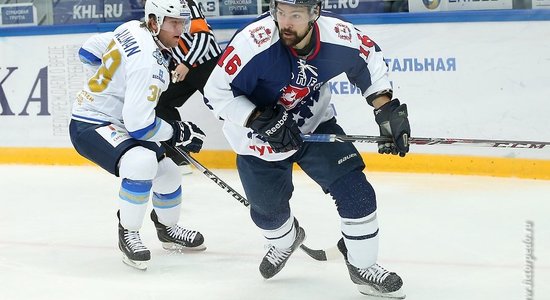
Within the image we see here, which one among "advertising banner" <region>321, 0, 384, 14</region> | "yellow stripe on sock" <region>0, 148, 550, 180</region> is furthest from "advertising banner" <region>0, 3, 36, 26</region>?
"advertising banner" <region>321, 0, 384, 14</region>

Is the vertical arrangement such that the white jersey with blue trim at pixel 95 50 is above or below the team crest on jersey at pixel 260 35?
below

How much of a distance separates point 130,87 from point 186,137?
299 mm

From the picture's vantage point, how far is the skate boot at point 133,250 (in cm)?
333

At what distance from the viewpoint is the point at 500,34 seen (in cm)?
483

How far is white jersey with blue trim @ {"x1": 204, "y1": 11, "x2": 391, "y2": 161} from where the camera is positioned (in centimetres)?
268

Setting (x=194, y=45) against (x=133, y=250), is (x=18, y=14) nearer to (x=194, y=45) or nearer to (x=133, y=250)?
(x=194, y=45)

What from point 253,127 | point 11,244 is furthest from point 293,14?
point 11,244

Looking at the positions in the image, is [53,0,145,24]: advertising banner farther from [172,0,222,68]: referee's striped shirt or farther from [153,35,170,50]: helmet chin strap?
[153,35,170,50]: helmet chin strap

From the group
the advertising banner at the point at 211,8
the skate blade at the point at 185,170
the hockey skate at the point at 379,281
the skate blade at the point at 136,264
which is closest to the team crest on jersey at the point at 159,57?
the skate blade at the point at 136,264

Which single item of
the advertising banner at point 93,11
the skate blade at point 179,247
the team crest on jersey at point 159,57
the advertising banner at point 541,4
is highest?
the team crest on jersey at point 159,57

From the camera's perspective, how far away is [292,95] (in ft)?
9.25

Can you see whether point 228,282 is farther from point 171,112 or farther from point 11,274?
point 171,112

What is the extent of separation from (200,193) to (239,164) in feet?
5.96

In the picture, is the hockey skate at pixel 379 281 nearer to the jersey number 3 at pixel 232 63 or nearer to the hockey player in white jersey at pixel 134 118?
the jersey number 3 at pixel 232 63
